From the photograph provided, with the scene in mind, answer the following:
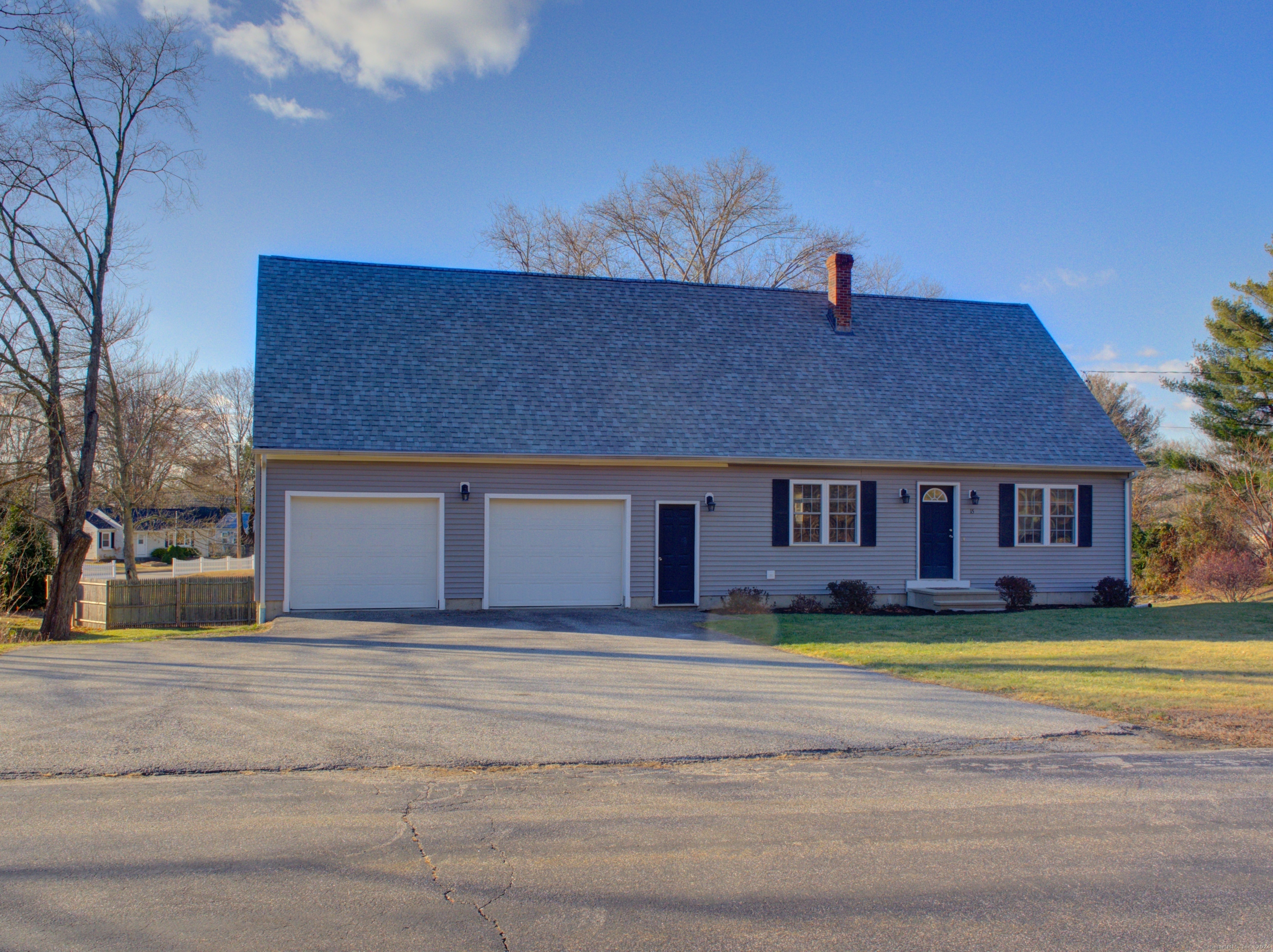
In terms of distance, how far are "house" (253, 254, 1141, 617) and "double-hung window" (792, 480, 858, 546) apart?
42 mm

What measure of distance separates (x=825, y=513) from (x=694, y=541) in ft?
9.05

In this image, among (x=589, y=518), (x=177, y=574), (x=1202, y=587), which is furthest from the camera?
(x=177, y=574)

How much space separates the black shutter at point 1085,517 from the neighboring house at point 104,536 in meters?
58.8

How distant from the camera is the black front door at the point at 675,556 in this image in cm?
1623

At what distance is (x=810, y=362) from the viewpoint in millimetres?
18656

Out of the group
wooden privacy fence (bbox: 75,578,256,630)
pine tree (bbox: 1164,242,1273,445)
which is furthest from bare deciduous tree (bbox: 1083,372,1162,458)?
wooden privacy fence (bbox: 75,578,256,630)

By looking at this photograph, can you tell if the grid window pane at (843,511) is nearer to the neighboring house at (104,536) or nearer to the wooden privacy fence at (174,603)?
the wooden privacy fence at (174,603)

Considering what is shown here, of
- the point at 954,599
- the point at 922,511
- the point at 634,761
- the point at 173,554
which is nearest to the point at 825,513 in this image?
the point at 922,511

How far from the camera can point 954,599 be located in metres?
16.8

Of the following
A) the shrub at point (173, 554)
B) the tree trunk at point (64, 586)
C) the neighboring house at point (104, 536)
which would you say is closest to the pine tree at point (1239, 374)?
the tree trunk at point (64, 586)

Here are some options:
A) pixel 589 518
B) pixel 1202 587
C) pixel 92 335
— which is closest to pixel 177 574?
pixel 92 335

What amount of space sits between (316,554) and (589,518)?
4.88 metres

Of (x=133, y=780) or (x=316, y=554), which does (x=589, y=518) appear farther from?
(x=133, y=780)

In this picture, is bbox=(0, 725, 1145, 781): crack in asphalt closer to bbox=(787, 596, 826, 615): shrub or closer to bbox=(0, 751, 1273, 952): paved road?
bbox=(0, 751, 1273, 952): paved road
